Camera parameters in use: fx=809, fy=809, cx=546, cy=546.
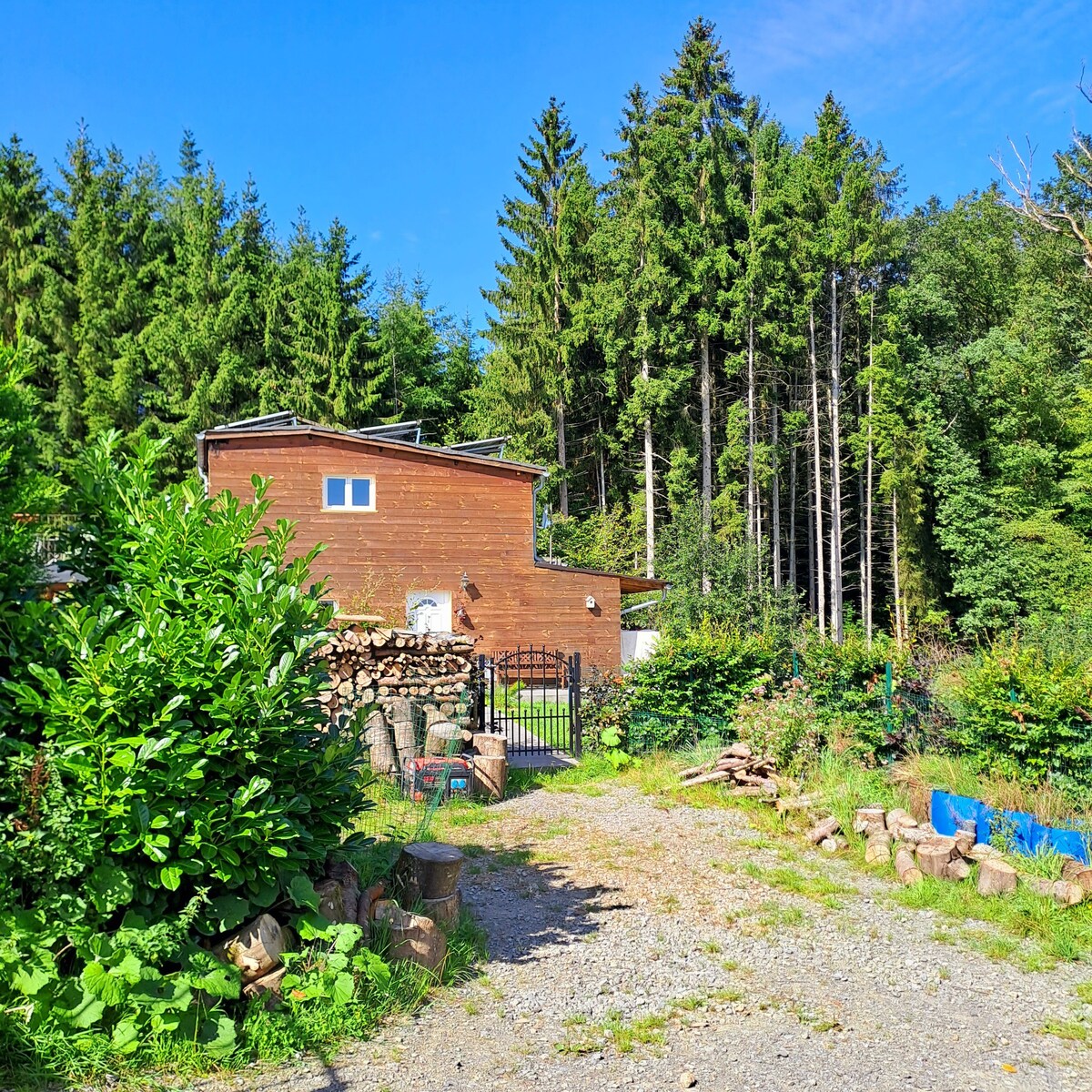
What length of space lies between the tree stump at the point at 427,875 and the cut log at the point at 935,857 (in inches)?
164

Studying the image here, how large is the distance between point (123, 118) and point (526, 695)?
122ft

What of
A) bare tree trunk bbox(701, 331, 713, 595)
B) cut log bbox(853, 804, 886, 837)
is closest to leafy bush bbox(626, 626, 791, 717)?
cut log bbox(853, 804, 886, 837)

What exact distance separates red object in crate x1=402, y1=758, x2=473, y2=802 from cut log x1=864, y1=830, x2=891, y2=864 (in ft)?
15.2

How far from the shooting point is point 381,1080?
409 centimetres

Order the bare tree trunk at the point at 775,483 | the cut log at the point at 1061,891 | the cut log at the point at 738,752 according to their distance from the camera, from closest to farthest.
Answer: the cut log at the point at 1061,891 < the cut log at the point at 738,752 < the bare tree trunk at the point at 775,483

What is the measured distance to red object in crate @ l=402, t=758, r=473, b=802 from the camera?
387 inches

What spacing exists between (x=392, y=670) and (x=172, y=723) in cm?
713

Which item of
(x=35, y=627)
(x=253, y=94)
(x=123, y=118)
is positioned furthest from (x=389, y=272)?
(x=35, y=627)

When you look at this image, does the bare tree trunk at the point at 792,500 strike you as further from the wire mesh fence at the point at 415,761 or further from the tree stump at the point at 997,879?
the tree stump at the point at 997,879

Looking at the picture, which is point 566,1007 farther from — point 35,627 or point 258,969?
point 35,627

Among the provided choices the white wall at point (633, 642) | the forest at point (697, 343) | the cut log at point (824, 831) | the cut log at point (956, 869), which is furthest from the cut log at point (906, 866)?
the forest at point (697, 343)

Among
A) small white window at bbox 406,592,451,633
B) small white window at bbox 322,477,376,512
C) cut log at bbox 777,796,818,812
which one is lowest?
cut log at bbox 777,796,818,812

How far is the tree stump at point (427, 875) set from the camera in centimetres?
575

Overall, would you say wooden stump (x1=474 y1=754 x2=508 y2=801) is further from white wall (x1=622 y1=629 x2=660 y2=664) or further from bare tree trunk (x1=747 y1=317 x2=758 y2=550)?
bare tree trunk (x1=747 y1=317 x2=758 y2=550)
